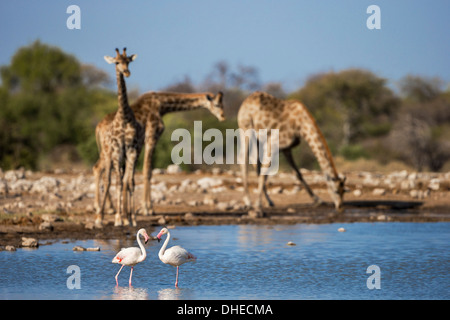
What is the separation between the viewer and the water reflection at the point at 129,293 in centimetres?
909

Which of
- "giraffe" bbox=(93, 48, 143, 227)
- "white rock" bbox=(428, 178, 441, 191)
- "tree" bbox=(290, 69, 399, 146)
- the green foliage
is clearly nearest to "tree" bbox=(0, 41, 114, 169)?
the green foliage

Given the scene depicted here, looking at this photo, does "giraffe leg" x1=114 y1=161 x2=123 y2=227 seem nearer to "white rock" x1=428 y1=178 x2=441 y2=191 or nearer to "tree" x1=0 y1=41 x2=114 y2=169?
"white rock" x1=428 y1=178 x2=441 y2=191

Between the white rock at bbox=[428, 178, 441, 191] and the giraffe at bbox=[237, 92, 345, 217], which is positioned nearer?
the giraffe at bbox=[237, 92, 345, 217]

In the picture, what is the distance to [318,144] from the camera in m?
17.9

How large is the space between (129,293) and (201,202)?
1073 centimetres

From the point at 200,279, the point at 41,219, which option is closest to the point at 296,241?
the point at 200,279

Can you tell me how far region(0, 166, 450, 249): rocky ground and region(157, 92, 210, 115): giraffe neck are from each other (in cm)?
228

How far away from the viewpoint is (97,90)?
154 feet

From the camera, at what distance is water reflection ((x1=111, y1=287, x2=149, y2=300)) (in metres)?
9.09

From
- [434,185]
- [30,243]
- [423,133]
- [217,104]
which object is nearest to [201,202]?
[217,104]

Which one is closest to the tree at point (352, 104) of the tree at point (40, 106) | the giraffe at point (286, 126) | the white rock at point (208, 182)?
the tree at point (40, 106)

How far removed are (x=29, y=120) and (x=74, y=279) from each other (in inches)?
1213

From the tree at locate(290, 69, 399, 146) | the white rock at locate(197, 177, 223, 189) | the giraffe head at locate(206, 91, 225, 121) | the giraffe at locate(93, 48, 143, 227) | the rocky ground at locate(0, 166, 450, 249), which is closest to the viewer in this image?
the giraffe at locate(93, 48, 143, 227)

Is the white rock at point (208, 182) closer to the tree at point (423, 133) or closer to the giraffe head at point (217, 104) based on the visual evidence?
the giraffe head at point (217, 104)
